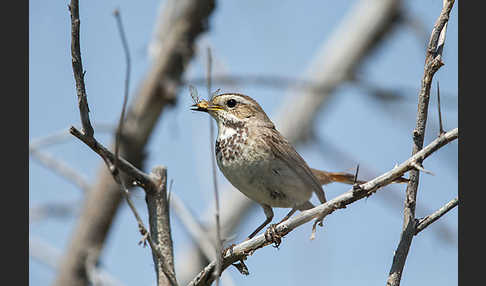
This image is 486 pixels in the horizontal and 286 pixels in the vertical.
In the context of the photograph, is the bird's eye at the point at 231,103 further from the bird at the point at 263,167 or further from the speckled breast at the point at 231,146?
the speckled breast at the point at 231,146

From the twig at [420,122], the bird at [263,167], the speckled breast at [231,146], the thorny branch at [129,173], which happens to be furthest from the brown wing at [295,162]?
the twig at [420,122]

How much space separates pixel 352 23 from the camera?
10.2 m

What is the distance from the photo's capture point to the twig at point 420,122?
3.01 m

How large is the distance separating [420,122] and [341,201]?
54cm

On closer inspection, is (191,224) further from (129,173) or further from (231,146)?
(129,173)

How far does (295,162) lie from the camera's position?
484cm

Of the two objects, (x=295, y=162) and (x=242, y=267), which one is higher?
(x=295, y=162)

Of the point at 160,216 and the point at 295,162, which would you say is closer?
the point at 160,216

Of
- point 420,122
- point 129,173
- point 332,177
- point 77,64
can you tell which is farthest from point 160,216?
point 332,177

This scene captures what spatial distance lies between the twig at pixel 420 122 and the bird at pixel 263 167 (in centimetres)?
166

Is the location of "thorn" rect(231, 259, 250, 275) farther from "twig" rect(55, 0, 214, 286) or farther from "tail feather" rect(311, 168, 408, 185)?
"twig" rect(55, 0, 214, 286)

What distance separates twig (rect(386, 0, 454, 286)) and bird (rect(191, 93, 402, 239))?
1.66 meters

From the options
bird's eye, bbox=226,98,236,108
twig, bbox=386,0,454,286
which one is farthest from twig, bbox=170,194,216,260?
twig, bbox=386,0,454,286

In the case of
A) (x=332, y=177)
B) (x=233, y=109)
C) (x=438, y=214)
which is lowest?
(x=438, y=214)
